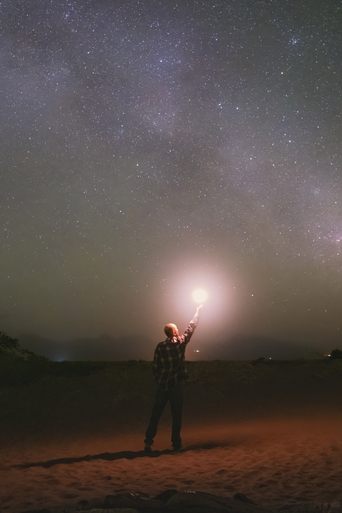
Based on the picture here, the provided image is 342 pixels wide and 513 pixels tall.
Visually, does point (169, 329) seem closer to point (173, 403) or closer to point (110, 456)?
point (173, 403)

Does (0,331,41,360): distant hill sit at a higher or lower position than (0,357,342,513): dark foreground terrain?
higher

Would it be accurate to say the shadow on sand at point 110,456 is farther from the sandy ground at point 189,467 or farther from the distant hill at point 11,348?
the distant hill at point 11,348

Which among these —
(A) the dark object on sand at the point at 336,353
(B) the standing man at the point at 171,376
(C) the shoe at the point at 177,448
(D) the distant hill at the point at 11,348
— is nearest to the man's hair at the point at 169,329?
(B) the standing man at the point at 171,376

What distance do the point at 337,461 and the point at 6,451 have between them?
7299 mm

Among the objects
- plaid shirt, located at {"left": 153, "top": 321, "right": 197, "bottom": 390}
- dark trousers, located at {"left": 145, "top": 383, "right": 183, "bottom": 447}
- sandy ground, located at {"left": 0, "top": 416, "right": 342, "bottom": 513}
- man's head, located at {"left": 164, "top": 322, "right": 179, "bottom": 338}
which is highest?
man's head, located at {"left": 164, "top": 322, "right": 179, "bottom": 338}

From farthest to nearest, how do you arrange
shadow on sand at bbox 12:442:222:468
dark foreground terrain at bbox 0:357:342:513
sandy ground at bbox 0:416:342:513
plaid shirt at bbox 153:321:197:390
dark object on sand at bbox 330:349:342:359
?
dark object on sand at bbox 330:349:342:359
plaid shirt at bbox 153:321:197:390
shadow on sand at bbox 12:442:222:468
sandy ground at bbox 0:416:342:513
dark foreground terrain at bbox 0:357:342:513

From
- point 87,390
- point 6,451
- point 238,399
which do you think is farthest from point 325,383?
point 6,451

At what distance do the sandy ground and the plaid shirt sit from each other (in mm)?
1406

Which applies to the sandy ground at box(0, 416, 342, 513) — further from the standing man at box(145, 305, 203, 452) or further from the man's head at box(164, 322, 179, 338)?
the man's head at box(164, 322, 179, 338)

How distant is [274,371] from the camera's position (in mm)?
20562

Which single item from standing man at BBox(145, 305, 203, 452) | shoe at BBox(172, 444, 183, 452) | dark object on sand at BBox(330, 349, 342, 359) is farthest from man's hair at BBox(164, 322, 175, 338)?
dark object on sand at BBox(330, 349, 342, 359)

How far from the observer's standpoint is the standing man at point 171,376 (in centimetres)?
961

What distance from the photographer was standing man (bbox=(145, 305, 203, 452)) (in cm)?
961

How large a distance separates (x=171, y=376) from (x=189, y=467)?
1919mm
